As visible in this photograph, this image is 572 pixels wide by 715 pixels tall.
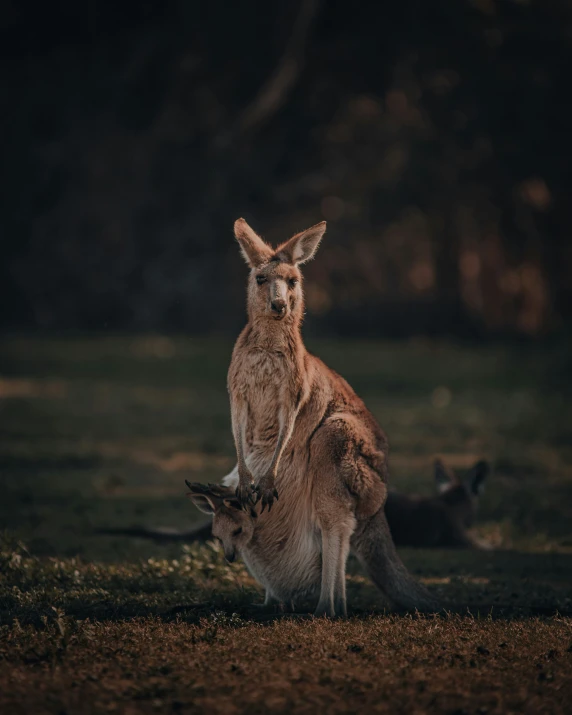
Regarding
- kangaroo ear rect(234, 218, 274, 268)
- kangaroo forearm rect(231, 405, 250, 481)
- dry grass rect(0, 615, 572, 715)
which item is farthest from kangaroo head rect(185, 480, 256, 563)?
kangaroo ear rect(234, 218, 274, 268)

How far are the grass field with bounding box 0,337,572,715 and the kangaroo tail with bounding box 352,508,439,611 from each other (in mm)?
173

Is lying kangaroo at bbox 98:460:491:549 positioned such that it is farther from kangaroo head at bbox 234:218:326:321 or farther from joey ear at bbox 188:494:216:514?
kangaroo head at bbox 234:218:326:321

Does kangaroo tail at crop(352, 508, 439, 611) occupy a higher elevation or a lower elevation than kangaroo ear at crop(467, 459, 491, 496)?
lower

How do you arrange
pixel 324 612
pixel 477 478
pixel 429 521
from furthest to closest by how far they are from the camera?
pixel 477 478 → pixel 429 521 → pixel 324 612

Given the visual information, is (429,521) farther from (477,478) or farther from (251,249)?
(251,249)

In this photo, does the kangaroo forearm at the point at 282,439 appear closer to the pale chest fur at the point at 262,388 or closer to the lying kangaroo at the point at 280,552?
the pale chest fur at the point at 262,388

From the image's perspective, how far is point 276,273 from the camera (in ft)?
18.2

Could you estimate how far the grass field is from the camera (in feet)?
13.6

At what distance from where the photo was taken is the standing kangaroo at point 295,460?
5.44m

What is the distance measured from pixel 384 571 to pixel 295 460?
2.64ft

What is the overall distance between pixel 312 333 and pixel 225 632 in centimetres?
1719

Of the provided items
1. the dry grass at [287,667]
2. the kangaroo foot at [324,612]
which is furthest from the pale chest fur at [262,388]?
the dry grass at [287,667]

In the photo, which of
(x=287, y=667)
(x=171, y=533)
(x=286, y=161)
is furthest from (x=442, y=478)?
(x=286, y=161)

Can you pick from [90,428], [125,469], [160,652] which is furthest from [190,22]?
[160,652]
